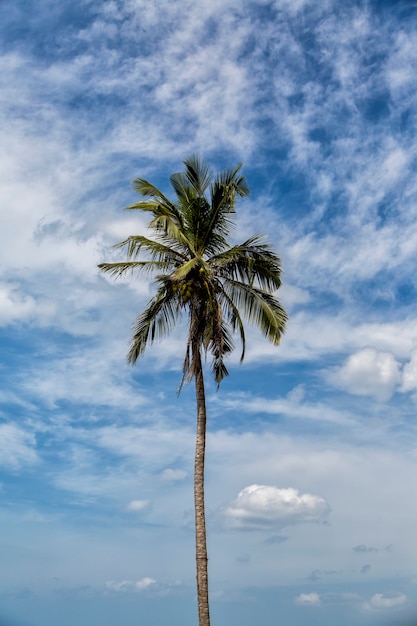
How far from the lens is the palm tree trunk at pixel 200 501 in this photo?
26.9 metres

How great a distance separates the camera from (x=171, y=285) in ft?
98.4

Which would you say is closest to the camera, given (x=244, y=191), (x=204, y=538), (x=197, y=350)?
(x=204, y=538)

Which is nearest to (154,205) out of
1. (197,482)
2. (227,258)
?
(227,258)

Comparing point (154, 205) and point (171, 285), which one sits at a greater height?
point (154, 205)

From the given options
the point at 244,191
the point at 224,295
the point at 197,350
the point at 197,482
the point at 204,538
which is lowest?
the point at 204,538

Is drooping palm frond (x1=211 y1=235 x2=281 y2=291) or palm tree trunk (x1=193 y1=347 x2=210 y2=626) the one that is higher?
drooping palm frond (x1=211 y1=235 x2=281 y2=291)

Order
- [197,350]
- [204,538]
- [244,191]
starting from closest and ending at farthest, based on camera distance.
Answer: [204,538]
[197,350]
[244,191]

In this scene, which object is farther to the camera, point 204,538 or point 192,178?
point 192,178

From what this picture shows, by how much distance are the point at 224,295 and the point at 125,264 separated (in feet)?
13.6

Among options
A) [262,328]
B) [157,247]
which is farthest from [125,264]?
[262,328]

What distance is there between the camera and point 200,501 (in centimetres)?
2831

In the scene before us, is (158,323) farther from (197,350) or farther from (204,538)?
(204,538)

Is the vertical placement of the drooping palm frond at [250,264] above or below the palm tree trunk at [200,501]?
above

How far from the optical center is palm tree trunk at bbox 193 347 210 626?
26891 mm
